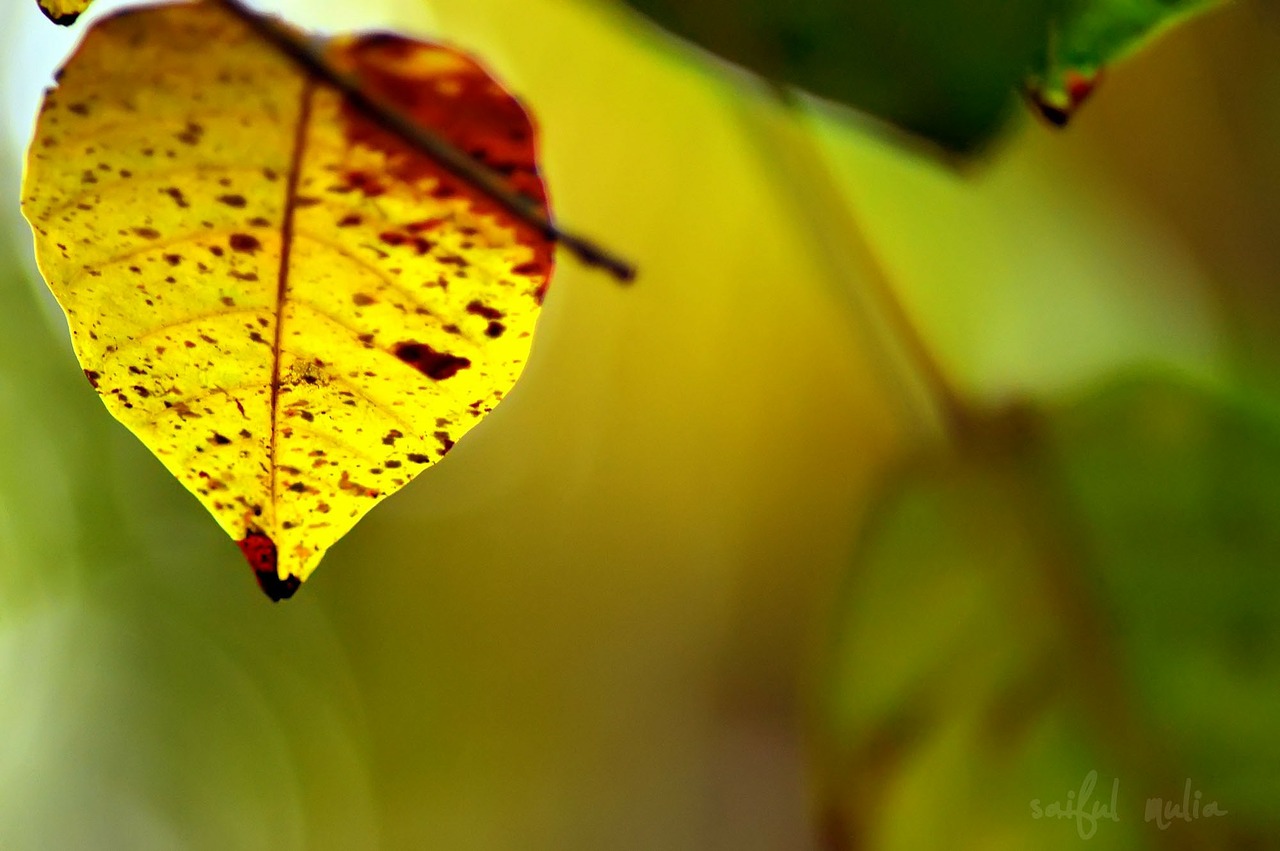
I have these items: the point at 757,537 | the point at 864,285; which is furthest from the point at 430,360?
the point at 757,537

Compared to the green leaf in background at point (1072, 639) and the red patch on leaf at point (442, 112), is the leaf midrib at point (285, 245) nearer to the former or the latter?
the red patch on leaf at point (442, 112)

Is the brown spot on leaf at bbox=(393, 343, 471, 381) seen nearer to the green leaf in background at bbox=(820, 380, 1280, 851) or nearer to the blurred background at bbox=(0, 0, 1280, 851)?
the blurred background at bbox=(0, 0, 1280, 851)

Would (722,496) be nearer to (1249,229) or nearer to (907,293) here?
(907,293)

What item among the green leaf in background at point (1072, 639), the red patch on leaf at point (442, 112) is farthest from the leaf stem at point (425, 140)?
the green leaf in background at point (1072, 639)

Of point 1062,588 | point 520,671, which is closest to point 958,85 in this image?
point 1062,588

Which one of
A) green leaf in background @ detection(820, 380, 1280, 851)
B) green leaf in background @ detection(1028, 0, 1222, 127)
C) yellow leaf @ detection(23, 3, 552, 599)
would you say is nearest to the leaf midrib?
yellow leaf @ detection(23, 3, 552, 599)
